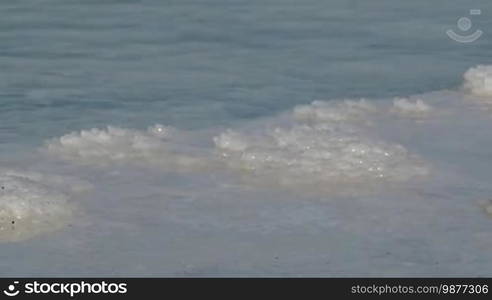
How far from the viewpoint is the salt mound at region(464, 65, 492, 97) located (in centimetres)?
997

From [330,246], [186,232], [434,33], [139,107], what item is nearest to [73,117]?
[139,107]

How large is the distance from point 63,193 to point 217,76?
3078mm

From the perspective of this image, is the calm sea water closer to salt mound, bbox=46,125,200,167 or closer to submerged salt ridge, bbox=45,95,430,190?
salt mound, bbox=46,125,200,167

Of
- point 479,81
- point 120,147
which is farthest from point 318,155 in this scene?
point 479,81

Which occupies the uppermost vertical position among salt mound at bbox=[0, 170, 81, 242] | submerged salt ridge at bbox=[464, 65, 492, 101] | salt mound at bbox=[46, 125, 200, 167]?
→ submerged salt ridge at bbox=[464, 65, 492, 101]

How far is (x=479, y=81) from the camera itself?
1010 centimetres

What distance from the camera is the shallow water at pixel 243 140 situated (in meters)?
6.70

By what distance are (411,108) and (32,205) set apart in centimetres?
343

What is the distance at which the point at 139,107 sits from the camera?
950cm

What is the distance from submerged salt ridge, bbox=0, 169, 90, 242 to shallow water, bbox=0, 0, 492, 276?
13 millimetres

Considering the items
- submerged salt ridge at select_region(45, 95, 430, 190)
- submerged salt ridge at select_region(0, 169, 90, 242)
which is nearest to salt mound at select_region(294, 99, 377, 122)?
submerged salt ridge at select_region(45, 95, 430, 190)

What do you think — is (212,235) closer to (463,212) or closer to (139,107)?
Result: (463,212)

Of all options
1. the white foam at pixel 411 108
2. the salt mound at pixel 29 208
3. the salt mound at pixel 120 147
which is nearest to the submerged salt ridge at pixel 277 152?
the salt mound at pixel 120 147

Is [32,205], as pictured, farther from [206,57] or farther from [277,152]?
[206,57]
